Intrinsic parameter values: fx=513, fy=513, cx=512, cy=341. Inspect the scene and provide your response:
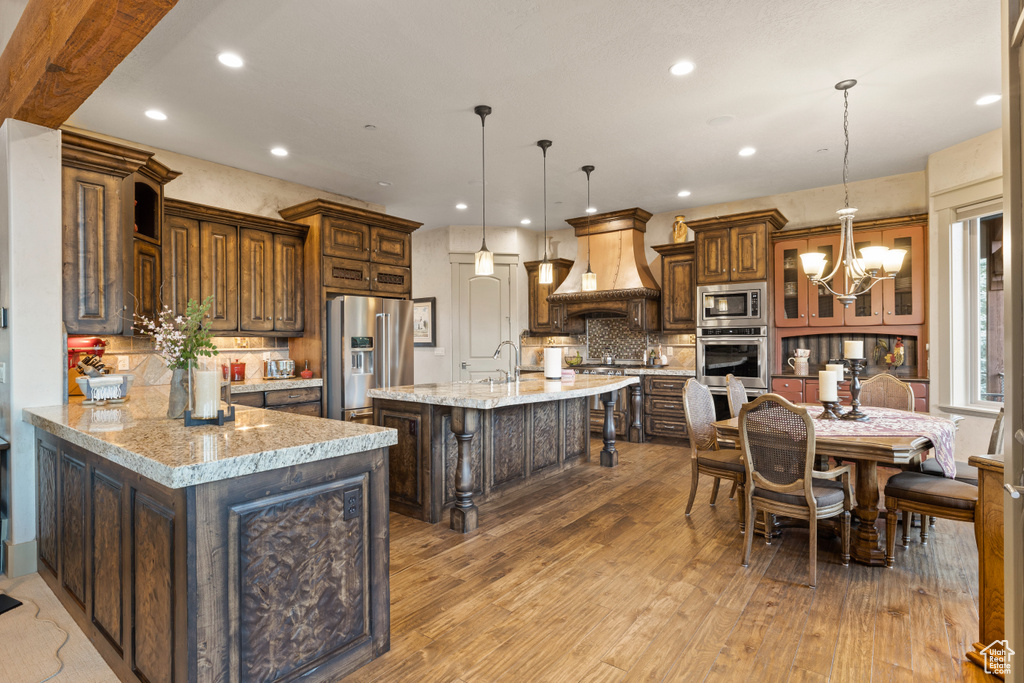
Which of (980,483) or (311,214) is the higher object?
(311,214)

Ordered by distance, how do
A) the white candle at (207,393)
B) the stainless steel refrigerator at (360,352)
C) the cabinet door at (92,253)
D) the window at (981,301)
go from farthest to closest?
the stainless steel refrigerator at (360,352), the window at (981,301), the cabinet door at (92,253), the white candle at (207,393)

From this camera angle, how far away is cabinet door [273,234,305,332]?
5.08 meters

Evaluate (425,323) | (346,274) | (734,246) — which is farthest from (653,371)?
(346,274)

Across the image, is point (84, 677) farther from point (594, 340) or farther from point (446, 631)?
point (594, 340)

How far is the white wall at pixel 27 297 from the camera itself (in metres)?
2.66

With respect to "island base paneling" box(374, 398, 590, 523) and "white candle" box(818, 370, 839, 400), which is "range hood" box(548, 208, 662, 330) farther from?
"white candle" box(818, 370, 839, 400)

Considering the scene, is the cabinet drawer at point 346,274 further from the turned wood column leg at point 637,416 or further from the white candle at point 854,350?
the white candle at point 854,350

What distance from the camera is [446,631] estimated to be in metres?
2.17

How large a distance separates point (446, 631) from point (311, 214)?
426 cm

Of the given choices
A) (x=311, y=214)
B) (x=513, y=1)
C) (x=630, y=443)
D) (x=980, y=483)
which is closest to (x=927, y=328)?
(x=630, y=443)

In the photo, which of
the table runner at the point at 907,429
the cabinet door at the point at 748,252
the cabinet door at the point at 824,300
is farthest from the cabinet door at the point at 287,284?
the cabinet door at the point at 824,300

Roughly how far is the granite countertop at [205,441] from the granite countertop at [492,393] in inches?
40.3

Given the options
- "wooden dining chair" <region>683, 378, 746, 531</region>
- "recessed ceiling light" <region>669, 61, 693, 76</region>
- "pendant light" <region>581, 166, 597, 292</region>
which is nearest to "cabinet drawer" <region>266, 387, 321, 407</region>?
"pendant light" <region>581, 166, 597, 292</region>

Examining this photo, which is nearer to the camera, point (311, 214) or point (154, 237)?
point (154, 237)
